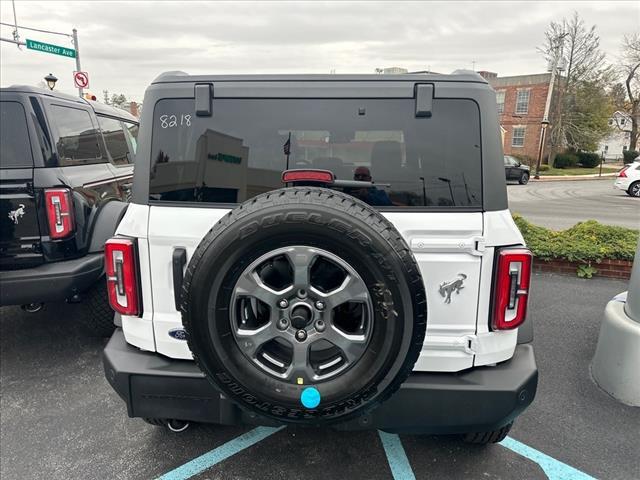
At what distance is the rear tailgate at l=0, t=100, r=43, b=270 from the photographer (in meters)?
3.30

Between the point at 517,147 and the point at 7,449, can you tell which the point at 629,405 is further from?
the point at 517,147

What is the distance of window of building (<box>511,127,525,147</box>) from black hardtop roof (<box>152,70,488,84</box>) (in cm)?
4313

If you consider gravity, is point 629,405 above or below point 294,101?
below

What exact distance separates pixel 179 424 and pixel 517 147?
145 ft

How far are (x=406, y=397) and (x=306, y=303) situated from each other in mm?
697

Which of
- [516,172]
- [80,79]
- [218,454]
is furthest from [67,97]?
[516,172]

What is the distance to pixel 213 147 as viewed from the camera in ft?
7.03

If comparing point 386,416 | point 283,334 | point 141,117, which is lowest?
point 386,416

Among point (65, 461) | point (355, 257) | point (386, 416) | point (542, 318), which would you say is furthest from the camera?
point (542, 318)

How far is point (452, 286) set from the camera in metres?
2.06

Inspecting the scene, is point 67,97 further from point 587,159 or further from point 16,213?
point 587,159

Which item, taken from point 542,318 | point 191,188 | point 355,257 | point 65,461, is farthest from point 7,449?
point 542,318

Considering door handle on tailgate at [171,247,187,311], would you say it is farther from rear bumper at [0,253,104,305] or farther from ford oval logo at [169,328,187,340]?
rear bumper at [0,253,104,305]

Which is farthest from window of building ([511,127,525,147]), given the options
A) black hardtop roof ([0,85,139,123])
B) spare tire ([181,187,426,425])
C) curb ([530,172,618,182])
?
spare tire ([181,187,426,425])
